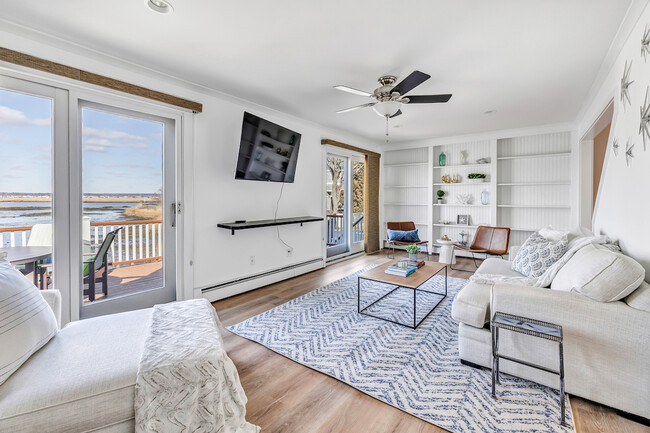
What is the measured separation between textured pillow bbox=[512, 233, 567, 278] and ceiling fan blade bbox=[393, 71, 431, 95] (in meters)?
1.98

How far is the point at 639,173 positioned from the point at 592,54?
1.27 m

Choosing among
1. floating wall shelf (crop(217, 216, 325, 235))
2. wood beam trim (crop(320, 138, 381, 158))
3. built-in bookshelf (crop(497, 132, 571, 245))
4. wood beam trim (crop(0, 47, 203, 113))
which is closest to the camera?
wood beam trim (crop(0, 47, 203, 113))

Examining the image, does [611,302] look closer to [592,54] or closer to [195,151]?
[592,54]

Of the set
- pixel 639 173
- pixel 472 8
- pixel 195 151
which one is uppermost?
pixel 472 8

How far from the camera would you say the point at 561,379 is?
5.19 feet

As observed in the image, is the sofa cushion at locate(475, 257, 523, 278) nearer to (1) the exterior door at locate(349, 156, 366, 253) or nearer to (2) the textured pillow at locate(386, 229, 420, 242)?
(2) the textured pillow at locate(386, 229, 420, 242)

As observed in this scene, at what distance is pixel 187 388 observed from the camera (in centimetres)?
129

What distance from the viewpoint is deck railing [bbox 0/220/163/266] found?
8.61 feet

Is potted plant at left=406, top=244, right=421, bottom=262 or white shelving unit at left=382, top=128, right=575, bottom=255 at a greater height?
white shelving unit at left=382, top=128, right=575, bottom=255

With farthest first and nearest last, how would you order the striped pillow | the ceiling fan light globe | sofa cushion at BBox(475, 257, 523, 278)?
1. sofa cushion at BBox(475, 257, 523, 278)
2. the ceiling fan light globe
3. the striped pillow

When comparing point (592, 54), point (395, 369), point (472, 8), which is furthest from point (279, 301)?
point (592, 54)

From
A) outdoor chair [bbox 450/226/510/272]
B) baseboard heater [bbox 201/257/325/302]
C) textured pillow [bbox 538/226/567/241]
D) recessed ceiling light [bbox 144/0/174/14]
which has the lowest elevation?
baseboard heater [bbox 201/257/325/302]

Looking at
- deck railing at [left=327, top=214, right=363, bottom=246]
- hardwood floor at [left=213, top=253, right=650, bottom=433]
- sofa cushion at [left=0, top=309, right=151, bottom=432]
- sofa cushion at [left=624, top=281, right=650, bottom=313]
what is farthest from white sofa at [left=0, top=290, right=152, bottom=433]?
deck railing at [left=327, top=214, right=363, bottom=246]

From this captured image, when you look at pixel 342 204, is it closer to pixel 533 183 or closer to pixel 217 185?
pixel 217 185
